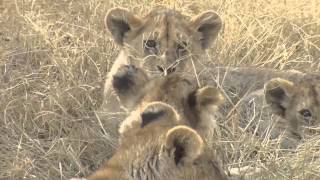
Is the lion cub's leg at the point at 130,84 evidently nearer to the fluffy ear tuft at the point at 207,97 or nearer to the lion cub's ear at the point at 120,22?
the fluffy ear tuft at the point at 207,97

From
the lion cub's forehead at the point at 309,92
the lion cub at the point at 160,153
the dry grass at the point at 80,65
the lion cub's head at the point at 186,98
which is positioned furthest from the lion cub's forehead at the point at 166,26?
the lion cub at the point at 160,153

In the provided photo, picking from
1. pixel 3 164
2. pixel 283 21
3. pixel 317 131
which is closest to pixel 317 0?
pixel 283 21

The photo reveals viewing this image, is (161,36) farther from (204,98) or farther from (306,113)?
(204,98)

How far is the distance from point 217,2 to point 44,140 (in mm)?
3045

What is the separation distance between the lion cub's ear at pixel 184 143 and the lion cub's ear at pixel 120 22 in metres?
3.18

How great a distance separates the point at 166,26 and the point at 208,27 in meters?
0.54

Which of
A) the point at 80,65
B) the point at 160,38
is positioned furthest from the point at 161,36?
the point at 80,65

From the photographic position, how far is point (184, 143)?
10.2 feet

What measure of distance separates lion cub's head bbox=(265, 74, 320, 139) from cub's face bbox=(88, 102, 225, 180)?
9.60 ft

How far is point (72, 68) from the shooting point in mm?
6289

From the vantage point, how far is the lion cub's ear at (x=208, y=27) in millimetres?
6465

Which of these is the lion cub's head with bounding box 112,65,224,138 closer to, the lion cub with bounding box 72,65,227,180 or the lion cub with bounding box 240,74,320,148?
the lion cub with bounding box 72,65,227,180

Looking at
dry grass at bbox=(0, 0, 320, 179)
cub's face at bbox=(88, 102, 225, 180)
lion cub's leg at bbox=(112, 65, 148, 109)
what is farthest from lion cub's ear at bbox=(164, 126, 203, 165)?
dry grass at bbox=(0, 0, 320, 179)

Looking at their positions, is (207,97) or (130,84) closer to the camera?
(207,97)
